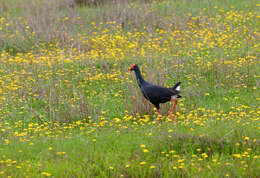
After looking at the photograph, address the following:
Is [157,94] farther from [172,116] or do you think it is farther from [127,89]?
[127,89]

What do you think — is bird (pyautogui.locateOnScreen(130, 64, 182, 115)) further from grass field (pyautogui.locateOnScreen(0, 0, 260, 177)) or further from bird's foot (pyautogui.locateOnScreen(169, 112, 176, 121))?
grass field (pyautogui.locateOnScreen(0, 0, 260, 177))

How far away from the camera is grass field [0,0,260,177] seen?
6314 mm

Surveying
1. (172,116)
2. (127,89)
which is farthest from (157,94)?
(127,89)

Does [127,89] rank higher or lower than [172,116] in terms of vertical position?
higher

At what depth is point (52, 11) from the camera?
17172mm

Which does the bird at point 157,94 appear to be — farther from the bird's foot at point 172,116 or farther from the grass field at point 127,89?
the grass field at point 127,89

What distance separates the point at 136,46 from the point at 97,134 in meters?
6.39

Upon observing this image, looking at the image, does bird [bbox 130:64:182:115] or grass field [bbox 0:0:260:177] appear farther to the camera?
bird [bbox 130:64:182:115]

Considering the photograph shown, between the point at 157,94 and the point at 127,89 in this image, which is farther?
the point at 127,89

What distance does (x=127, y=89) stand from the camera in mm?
10047

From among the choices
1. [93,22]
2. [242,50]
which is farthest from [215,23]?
[93,22]

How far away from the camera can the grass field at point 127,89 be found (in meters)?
6.31

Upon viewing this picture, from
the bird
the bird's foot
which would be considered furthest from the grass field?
the bird

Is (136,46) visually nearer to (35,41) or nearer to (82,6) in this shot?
(35,41)
